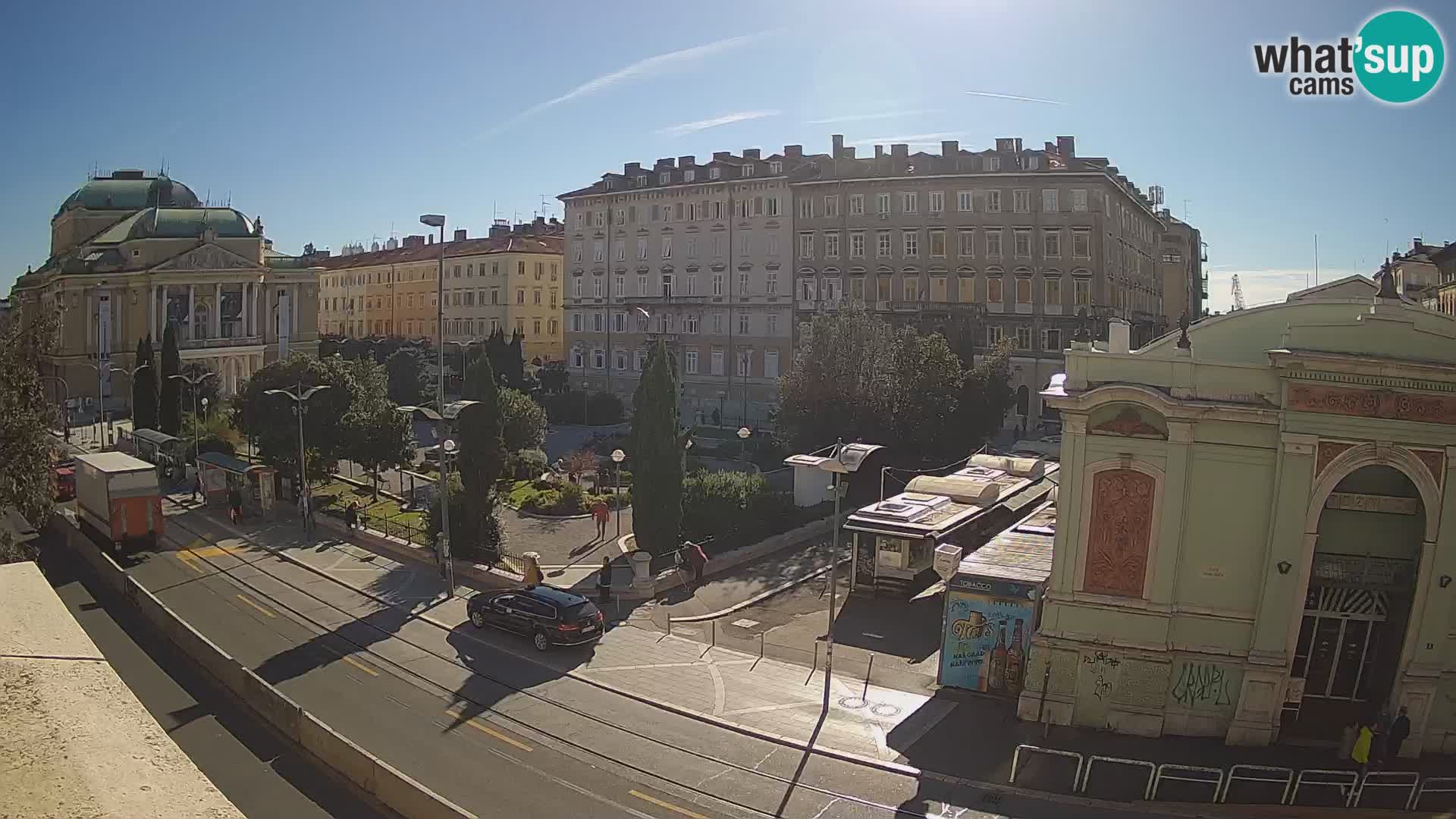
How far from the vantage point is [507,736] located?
2038cm

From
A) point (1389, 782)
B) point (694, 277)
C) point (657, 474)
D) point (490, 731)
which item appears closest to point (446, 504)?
point (657, 474)

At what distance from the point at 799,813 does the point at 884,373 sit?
29810 millimetres

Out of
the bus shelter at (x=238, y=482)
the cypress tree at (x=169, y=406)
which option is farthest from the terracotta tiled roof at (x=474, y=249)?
the bus shelter at (x=238, y=482)

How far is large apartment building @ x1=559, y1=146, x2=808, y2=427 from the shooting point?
235 ft

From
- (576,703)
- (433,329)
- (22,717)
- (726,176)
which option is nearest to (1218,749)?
(576,703)

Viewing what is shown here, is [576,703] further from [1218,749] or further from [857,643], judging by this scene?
[1218,749]

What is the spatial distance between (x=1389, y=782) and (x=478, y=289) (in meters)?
88.5

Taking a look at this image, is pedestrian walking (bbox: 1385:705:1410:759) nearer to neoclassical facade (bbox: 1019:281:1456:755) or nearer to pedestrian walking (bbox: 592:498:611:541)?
neoclassical facade (bbox: 1019:281:1456:755)

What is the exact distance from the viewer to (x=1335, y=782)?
61.3 feet

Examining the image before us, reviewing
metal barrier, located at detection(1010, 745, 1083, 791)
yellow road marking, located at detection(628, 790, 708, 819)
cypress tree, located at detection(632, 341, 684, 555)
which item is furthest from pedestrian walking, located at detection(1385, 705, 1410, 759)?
cypress tree, located at detection(632, 341, 684, 555)

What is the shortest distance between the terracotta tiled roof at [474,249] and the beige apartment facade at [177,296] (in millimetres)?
9694

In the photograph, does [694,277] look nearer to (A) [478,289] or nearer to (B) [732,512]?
(A) [478,289]

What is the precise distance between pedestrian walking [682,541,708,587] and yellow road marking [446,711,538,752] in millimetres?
11415

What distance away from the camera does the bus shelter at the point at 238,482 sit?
1732 inches
